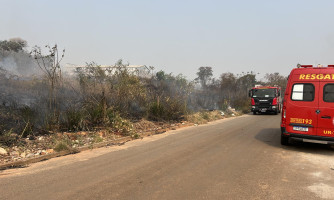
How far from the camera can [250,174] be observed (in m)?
4.82

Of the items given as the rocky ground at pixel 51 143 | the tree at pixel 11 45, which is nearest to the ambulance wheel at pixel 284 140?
the rocky ground at pixel 51 143

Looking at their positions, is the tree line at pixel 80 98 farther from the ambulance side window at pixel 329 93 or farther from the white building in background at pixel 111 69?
the ambulance side window at pixel 329 93

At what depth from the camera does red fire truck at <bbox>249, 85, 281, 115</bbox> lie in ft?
64.4

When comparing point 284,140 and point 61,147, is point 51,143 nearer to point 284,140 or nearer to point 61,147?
point 61,147

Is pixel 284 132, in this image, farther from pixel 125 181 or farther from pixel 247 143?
pixel 125 181

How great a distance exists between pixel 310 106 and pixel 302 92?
18.4 inches

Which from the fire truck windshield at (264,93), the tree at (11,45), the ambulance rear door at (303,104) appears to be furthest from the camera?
the fire truck windshield at (264,93)

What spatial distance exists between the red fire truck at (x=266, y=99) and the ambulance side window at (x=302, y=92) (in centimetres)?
1275

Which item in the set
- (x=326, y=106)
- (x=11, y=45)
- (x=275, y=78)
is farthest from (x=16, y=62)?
(x=275, y=78)

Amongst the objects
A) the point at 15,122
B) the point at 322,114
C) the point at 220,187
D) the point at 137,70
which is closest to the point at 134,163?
the point at 220,187

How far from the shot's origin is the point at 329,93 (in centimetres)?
662

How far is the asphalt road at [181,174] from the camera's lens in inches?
154

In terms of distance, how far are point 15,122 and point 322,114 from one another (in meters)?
9.09

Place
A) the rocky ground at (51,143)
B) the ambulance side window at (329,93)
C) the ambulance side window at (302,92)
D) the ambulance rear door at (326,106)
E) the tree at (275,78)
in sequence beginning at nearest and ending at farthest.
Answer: the rocky ground at (51,143)
the ambulance rear door at (326,106)
the ambulance side window at (329,93)
the ambulance side window at (302,92)
the tree at (275,78)
